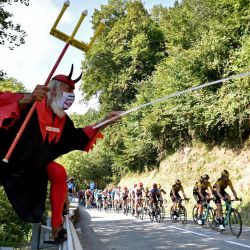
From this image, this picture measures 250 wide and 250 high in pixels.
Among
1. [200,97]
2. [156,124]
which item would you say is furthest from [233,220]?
[156,124]

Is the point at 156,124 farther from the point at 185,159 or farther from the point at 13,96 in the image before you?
the point at 13,96

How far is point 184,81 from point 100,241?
16.0 m

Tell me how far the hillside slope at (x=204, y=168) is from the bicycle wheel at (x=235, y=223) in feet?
13.2

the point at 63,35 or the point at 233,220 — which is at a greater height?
the point at 233,220

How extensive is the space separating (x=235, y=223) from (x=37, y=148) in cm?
1015

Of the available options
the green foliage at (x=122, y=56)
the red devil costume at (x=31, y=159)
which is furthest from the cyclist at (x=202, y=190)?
the green foliage at (x=122, y=56)

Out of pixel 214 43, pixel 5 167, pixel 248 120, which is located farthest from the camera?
pixel 214 43

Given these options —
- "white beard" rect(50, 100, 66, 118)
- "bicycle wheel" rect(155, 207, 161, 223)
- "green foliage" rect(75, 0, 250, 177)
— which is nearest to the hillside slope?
"green foliage" rect(75, 0, 250, 177)

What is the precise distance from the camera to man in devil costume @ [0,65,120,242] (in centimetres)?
378

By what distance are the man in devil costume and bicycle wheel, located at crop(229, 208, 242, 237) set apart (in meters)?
9.11

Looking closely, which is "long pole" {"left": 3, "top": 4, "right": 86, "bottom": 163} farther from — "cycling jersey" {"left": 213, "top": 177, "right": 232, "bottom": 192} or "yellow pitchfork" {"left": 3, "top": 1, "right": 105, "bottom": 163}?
Result: "cycling jersey" {"left": 213, "top": 177, "right": 232, "bottom": 192}

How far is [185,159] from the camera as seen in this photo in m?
29.3

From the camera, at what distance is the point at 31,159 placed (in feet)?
12.5

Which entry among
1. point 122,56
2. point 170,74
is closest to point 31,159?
point 170,74
